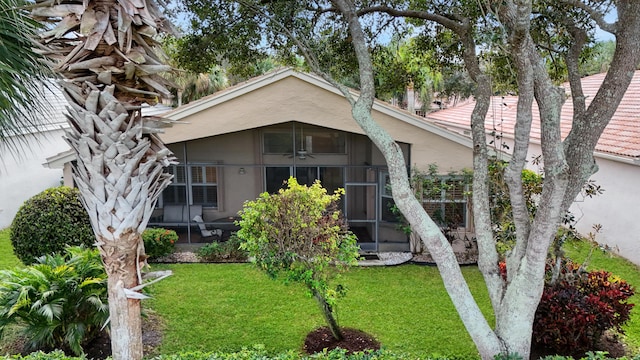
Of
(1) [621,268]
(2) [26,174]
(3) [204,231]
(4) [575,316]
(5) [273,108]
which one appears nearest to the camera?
(4) [575,316]

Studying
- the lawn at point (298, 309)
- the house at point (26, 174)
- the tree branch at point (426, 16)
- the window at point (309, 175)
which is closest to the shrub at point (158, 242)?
the lawn at point (298, 309)

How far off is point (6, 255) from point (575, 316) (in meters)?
14.9

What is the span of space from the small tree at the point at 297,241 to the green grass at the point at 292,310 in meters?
1.70

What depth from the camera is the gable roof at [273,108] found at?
13125 mm

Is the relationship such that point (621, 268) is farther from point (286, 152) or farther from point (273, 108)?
point (273, 108)

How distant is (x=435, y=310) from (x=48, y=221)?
370 inches

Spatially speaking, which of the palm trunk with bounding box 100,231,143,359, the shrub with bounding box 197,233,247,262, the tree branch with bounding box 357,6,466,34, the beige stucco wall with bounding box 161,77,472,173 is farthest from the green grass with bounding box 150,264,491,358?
the tree branch with bounding box 357,6,466,34

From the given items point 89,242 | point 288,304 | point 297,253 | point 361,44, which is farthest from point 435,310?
point 89,242

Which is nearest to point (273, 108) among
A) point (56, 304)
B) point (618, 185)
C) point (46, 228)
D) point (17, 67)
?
point (46, 228)

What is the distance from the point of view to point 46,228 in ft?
35.9

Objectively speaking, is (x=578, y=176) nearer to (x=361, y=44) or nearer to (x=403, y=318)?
(x=361, y=44)

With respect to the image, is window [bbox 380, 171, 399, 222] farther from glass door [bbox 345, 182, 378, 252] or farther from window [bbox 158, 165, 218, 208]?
window [bbox 158, 165, 218, 208]

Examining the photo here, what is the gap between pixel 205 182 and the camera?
49.9 ft

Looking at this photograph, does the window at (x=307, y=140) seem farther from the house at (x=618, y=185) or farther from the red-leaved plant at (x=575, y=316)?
the red-leaved plant at (x=575, y=316)
